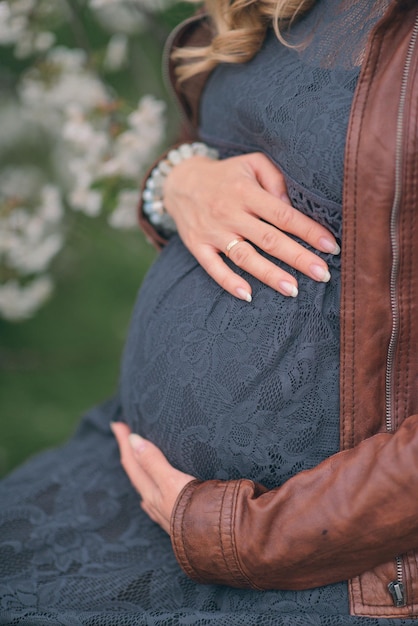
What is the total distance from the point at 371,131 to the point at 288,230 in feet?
0.74

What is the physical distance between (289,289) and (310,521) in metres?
0.34

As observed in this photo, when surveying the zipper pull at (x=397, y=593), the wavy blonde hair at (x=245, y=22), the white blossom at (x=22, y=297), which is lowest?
the white blossom at (x=22, y=297)

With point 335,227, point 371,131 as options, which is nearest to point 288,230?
point 335,227

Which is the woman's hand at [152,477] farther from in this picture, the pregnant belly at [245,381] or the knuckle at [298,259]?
the knuckle at [298,259]

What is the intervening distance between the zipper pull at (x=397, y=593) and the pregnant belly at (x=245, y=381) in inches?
7.8

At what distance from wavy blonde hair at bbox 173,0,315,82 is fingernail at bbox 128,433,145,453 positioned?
73 centimetres

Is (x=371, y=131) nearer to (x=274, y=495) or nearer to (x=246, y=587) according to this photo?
(x=274, y=495)

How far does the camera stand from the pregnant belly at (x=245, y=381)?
96 cm

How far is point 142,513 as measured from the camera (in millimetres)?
1184

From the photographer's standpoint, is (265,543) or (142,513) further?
(142,513)

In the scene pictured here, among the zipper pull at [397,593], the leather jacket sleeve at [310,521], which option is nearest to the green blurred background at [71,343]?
the leather jacket sleeve at [310,521]

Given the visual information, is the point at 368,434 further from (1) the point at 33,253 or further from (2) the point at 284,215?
(1) the point at 33,253

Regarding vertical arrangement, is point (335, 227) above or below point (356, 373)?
above

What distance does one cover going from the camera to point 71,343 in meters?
2.54
